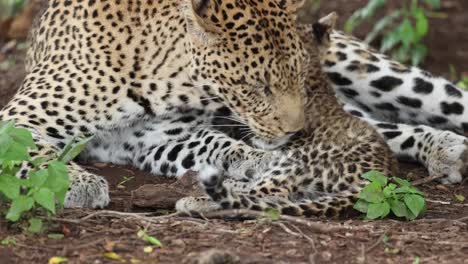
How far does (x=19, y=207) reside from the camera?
20.5ft

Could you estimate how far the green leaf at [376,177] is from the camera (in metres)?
7.25

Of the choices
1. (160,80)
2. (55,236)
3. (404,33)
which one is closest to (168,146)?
(160,80)

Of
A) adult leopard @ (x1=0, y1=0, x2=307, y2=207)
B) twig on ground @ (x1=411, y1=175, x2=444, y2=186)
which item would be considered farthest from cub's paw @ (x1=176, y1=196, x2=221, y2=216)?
twig on ground @ (x1=411, y1=175, x2=444, y2=186)

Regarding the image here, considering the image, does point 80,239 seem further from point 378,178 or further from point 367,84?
point 367,84

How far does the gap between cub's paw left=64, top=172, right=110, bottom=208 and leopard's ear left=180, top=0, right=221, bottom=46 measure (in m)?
1.29

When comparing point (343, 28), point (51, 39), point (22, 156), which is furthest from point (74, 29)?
point (343, 28)

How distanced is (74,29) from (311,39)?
1.82m

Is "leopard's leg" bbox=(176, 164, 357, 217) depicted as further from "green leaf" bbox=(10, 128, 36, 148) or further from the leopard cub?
"green leaf" bbox=(10, 128, 36, 148)

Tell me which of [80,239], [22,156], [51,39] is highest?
[51,39]

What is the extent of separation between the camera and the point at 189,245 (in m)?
6.35

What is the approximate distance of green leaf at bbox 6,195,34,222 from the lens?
6230mm

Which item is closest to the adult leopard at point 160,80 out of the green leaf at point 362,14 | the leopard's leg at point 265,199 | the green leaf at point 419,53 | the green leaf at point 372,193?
the leopard's leg at point 265,199

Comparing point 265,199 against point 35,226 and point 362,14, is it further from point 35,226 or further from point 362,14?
point 362,14

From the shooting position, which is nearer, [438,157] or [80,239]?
[80,239]
